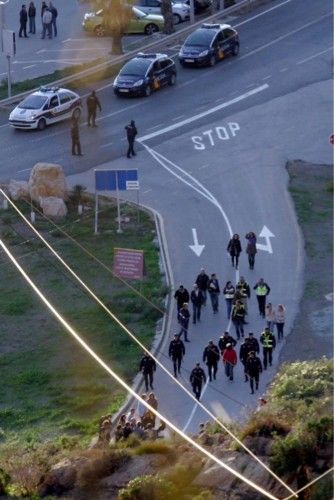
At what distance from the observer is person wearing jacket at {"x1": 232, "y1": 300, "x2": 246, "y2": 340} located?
1273 inches

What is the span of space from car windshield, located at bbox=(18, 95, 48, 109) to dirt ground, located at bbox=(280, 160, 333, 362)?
8.76 metres

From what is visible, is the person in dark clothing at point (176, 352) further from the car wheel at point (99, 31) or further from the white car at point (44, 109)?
the car wheel at point (99, 31)

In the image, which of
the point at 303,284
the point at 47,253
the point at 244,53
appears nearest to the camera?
the point at 303,284

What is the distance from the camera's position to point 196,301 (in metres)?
33.8

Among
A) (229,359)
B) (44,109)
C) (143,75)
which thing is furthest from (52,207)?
(229,359)

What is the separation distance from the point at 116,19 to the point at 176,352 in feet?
93.9

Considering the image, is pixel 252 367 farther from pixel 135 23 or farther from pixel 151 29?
→ pixel 151 29

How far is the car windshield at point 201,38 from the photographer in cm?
5503

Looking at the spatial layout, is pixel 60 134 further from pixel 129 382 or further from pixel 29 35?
pixel 129 382

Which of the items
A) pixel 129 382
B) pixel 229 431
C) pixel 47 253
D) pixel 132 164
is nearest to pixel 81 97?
pixel 132 164

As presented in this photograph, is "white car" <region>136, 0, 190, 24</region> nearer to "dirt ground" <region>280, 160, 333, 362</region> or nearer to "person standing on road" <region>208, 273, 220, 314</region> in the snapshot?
"dirt ground" <region>280, 160, 333, 362</region>

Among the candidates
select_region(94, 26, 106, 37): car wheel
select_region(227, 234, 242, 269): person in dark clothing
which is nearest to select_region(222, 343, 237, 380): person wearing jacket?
select_region(227, 234, 242, 269): person in dark clothing

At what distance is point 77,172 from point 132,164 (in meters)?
1.78

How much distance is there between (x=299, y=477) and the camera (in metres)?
21.1
